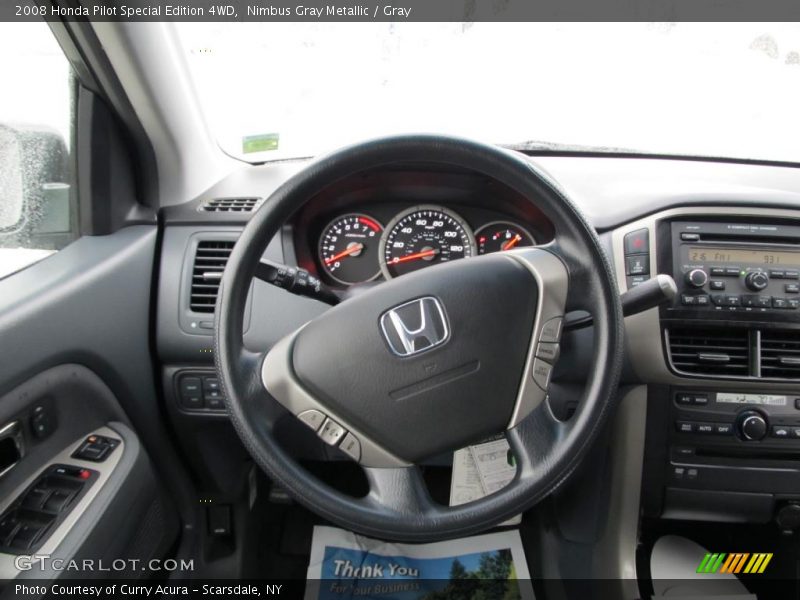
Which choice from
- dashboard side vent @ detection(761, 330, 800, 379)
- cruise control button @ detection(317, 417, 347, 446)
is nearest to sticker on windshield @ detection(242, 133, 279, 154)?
cruise control button @ detection(317, 417, 347, 446)

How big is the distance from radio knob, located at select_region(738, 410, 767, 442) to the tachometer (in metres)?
0.97

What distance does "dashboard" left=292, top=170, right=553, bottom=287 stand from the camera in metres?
1.53

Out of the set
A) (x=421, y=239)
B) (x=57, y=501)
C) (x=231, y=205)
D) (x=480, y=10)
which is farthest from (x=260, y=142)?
(x=57, y=501)

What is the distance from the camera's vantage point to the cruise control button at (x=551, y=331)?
1051mm

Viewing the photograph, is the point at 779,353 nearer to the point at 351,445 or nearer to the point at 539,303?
the point at 539,303

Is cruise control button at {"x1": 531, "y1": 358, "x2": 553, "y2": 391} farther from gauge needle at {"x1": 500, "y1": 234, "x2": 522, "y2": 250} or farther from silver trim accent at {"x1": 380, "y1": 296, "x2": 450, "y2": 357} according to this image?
→ gauge needle at {"x1": 500, "y1": 234, "x2": 522, "y2": 250}

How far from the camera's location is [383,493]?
1.00 metres

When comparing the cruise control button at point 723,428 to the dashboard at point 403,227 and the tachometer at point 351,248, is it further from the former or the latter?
the tachometer at point 351,248

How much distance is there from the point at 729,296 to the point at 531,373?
632 millimetres

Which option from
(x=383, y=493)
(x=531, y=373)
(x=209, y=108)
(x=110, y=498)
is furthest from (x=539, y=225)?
(x=110, y=498)

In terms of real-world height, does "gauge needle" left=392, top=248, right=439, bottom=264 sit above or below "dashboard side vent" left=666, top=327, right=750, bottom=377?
above

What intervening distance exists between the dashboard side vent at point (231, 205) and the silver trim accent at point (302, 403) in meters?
0.67

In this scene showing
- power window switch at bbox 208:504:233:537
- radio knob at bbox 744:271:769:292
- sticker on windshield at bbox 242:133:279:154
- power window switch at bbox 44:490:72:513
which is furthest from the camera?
power window switch at bbox 208:504:233:537

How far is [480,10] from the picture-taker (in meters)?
1.50
